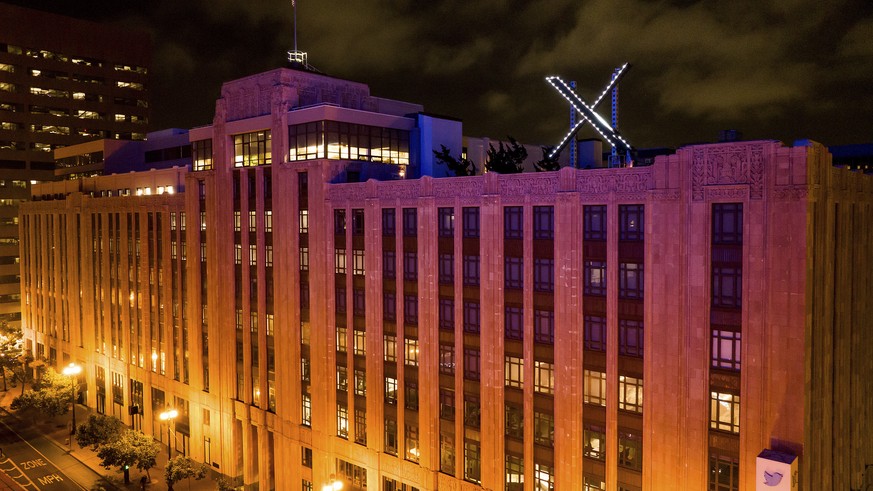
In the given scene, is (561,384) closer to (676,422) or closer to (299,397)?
(676,422)

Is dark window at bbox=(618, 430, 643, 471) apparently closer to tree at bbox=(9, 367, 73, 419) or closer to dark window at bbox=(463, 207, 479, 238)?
dark window at bbox=(463, 207, 479, 238)

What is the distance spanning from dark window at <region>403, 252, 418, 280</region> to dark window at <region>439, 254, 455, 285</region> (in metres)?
2.44

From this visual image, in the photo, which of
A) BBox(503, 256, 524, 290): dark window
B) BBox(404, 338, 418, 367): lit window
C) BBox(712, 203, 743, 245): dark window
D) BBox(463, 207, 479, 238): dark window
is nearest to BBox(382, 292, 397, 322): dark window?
BBox(404, 338, 418, 367): lit window

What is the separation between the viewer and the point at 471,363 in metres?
44.1

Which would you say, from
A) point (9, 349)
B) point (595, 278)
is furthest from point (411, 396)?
point (9, 349)

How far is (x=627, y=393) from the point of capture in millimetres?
36594

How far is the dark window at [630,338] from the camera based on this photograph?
36.0 m

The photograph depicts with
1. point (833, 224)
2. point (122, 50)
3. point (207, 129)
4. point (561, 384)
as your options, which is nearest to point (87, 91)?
point (122, 50)

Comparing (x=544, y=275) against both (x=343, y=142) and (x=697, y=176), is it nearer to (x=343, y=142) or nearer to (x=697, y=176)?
(x=697, y=176)

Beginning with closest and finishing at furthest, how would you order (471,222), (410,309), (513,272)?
(513,272), (471,222), (410,309)

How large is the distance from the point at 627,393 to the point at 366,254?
23206mm

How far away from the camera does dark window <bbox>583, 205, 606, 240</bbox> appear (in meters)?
37.1

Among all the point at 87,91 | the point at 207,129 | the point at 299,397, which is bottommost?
the point at 299,397

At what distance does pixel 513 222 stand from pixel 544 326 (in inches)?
282
